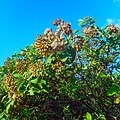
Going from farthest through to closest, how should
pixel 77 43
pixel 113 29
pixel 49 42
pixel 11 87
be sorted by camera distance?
pixel 113 29
pixel 77 43
pixel 11 87
pixel 49 42

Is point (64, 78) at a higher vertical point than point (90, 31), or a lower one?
lower

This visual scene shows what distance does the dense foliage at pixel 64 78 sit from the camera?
11.6 feet

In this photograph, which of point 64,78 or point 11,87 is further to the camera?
point 64,78

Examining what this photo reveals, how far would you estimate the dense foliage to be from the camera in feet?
11.6

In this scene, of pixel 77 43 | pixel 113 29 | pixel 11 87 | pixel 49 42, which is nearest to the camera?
pixel 49 42

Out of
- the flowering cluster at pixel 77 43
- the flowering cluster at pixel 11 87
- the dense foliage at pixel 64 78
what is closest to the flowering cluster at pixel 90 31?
the dense foliage at pixel 64 78

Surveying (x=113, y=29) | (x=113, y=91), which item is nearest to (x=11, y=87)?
(x=113, y=91)

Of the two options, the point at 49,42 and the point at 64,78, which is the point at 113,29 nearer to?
the point at 64,78

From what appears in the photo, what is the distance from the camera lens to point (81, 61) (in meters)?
4.72

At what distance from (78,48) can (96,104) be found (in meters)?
1.10

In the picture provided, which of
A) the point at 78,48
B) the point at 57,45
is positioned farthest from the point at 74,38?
the point at 57,45

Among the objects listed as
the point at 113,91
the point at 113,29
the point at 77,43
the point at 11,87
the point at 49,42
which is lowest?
the point at 113,91

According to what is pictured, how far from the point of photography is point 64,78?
13.3 ft

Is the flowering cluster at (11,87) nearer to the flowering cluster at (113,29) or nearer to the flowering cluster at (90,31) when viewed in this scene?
the flowering cluster at (90,31)
